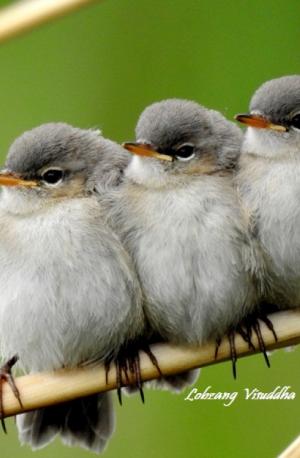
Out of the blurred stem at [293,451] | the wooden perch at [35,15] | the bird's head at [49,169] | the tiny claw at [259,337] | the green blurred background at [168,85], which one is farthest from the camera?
the green blurred background at [168,85]

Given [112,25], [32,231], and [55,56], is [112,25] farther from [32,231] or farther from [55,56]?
[32,231]

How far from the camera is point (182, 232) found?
4.97 meters

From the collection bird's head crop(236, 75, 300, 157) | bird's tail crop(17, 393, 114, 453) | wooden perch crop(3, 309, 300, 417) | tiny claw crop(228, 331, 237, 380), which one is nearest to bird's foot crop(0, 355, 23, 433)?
wooden perch crop(3, 309, 300, 417)

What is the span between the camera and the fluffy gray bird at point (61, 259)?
4910mm

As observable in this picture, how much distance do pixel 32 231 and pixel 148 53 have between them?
4.82 feet

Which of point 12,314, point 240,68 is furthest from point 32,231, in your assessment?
point 240,68

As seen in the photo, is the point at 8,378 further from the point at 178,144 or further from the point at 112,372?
the point at 178,144

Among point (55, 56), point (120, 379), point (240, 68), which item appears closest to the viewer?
point (120, 379)

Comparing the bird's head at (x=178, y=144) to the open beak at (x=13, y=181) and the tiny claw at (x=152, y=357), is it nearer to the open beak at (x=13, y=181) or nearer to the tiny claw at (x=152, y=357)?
the open beak at (x=13, y=181)

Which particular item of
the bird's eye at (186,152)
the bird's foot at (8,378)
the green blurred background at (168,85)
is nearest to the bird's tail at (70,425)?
the bird's foot at (8,378)

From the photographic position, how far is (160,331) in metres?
5.04

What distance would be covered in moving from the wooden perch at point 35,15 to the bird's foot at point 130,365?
988 millimetres

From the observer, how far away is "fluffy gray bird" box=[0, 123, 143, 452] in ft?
16.1

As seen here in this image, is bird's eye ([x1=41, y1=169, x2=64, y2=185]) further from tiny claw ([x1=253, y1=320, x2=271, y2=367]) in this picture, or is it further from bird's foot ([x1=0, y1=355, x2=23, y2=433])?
tiny claw ([x1=253, y1=320, x2=271, y2=367])
